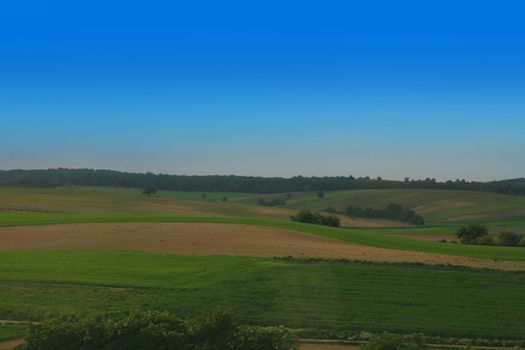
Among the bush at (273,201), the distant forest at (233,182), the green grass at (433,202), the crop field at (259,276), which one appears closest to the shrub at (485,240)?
the crop field at (259,276)

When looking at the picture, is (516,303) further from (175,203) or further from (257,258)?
(175,203)

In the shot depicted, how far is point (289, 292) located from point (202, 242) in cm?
1921

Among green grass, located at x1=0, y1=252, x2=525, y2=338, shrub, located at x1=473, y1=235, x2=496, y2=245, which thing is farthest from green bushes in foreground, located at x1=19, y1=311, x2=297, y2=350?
shrub, located at x1=473, y1=235, x2=496, y2=245

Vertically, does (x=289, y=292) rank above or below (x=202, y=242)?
below

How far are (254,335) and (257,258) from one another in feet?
63.9

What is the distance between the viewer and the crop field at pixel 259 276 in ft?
82.4

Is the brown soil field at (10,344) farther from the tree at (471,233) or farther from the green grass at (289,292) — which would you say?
the tree at (471,233)

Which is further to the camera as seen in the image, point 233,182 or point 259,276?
point 233,182

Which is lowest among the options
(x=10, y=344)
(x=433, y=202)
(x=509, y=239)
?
(x=10, y=344)

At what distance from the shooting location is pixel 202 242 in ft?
151

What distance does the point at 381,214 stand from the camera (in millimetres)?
99375

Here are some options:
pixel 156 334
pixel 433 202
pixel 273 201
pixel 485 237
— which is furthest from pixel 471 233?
pixel 273 201

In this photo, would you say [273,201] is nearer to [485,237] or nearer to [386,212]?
[386,212]

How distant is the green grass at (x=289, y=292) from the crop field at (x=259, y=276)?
0.05m
